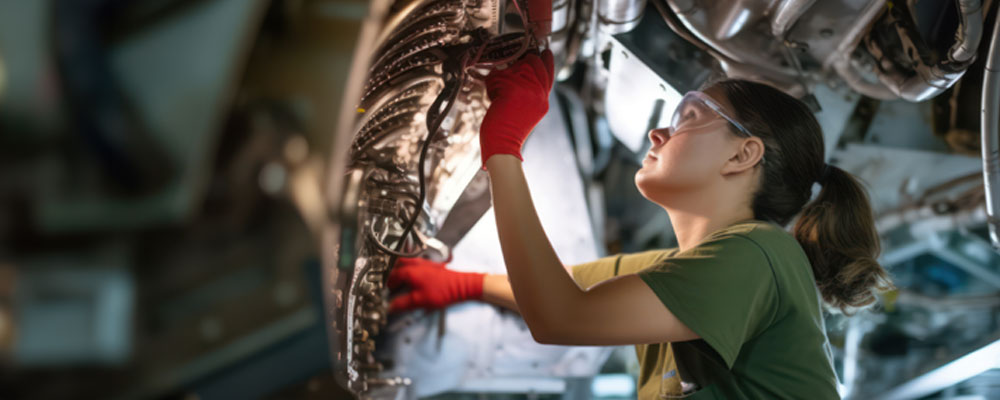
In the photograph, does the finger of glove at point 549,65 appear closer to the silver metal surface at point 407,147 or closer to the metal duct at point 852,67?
the silver metal surface at point 407,147

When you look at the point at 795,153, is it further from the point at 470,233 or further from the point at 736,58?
the point at 470,233

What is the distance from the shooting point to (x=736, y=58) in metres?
1.11

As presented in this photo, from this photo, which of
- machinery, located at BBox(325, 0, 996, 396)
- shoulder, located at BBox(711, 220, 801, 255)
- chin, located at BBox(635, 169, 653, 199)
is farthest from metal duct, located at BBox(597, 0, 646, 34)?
shoulder, located at BBox(711, 220, 801, 255)

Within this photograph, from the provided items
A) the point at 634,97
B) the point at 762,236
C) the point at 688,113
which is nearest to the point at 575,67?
the point at 634,97

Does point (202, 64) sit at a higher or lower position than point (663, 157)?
higher

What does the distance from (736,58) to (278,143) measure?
2.84 ft

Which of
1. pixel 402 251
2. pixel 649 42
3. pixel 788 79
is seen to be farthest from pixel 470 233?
pixel 788 79

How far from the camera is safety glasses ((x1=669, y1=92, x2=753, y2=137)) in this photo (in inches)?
41.4

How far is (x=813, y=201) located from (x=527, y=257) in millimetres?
505

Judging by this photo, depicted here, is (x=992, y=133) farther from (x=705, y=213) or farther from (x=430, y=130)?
(x=430, y=130)

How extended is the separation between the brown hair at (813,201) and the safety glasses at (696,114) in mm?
19

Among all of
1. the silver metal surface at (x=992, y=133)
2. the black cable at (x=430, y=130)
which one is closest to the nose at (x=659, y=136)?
the black cable at (x=430, y=130)

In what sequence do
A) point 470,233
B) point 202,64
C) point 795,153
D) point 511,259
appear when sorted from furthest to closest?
point 470,233 < point 795,153 < point 511,259 < point 202,64

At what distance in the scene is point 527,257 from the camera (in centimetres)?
91
